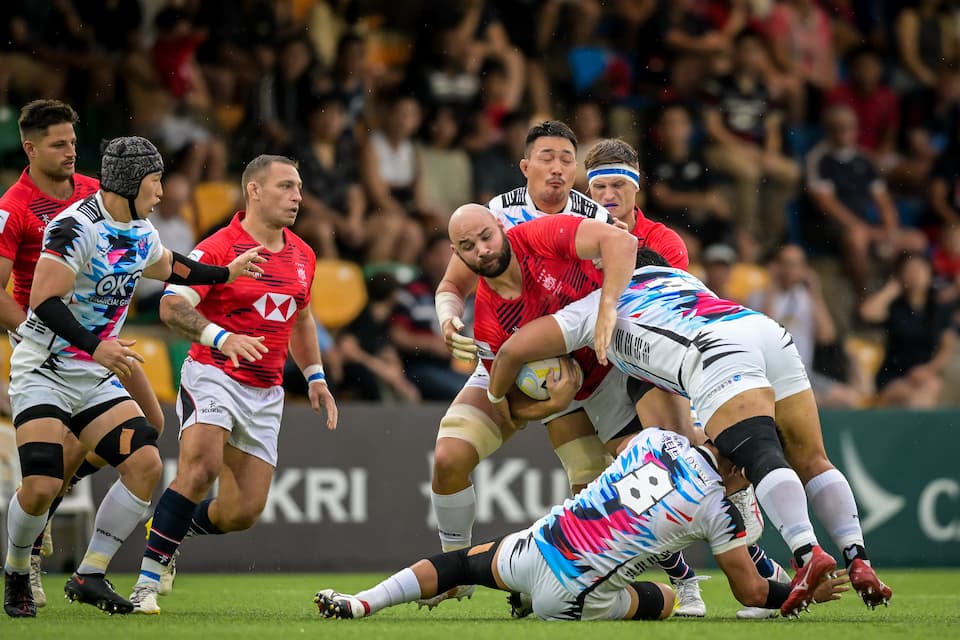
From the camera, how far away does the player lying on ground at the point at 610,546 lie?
6.34 meters

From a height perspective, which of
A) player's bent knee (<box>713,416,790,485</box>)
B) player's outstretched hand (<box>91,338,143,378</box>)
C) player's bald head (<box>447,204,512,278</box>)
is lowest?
player's bent knee (<box>713,416,790,485</box>)

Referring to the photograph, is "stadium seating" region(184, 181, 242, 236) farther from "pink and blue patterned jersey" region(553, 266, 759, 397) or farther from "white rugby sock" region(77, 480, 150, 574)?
"pink and blue patterned jersey" region(553, 266, 759, 397)

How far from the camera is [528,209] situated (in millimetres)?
8258

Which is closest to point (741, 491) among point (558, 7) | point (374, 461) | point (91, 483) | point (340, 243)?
point (374, 461)

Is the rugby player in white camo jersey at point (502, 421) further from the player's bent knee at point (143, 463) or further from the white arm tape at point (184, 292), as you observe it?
the player's bent knee at point (143, 463)

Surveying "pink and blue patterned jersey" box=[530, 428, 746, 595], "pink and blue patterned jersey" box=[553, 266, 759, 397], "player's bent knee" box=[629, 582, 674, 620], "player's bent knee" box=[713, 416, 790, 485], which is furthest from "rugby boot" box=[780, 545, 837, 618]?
"pink and blue patterned jersey" box=[553, 266, 759, 397]

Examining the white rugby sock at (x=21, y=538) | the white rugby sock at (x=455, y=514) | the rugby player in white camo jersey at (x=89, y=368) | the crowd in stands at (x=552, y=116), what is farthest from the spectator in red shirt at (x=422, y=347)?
the white rugby sock at (x=21, y=538)

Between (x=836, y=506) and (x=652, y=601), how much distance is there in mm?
980

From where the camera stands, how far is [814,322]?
46.9 feet

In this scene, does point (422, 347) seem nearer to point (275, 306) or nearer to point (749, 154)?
point (275, 306)

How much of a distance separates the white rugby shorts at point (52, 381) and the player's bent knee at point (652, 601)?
289cm

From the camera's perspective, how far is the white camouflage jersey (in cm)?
817

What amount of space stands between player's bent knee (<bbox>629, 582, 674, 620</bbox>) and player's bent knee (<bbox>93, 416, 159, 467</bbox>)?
2.60 meters

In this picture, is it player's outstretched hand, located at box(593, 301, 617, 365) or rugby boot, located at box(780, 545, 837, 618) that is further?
player's outstretched hand, located at box(593, 301, 617, 365)
